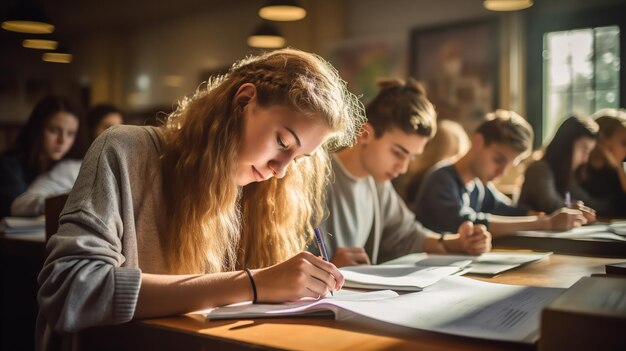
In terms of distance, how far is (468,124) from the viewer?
204 inches

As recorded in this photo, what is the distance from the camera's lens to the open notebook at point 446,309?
0.80 meters

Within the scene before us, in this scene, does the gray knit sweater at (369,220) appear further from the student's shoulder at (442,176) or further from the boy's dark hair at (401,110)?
the student's shoulder at (442,176)

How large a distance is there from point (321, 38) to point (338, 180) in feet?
14.5

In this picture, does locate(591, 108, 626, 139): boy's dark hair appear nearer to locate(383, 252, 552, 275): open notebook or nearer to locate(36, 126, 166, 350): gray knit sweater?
locate(383, 252, 552, 275): open notebook

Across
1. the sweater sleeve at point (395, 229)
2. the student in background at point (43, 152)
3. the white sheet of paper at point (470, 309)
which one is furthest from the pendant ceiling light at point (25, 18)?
the white sheet of paper at point (470, 309)

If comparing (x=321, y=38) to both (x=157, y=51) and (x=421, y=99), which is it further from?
(x=421, y=99)

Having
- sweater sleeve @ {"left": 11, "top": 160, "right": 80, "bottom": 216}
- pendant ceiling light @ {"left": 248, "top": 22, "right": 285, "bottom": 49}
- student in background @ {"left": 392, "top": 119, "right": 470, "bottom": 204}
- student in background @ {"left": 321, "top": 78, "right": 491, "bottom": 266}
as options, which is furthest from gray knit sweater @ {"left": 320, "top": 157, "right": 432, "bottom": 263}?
pendant ceiling light @ {"left": 248, "top": 22, "right": 285, "bottom": 49}

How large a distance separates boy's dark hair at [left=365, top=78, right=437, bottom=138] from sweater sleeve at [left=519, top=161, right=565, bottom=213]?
1.36 m

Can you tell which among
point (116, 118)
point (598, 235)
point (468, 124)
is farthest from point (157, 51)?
point (598, 235)

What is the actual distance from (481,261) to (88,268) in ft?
3.31

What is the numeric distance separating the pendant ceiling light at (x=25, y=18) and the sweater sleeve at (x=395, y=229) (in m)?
3.18

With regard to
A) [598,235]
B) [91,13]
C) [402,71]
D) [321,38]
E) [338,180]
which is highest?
[91,13]

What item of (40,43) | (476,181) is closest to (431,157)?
(476,181)

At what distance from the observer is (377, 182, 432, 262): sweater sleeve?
2.04 meters
